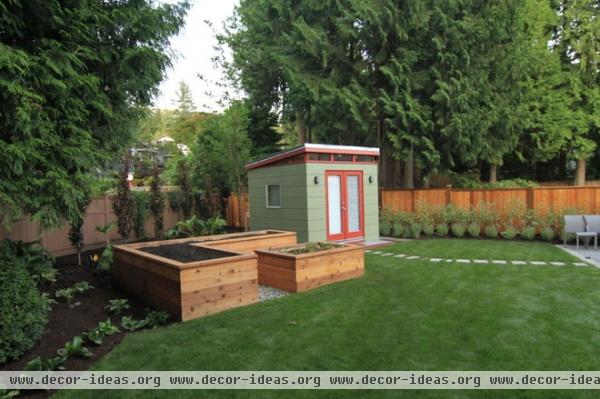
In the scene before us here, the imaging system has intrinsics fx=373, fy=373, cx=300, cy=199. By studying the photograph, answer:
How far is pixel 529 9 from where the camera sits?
15.1m

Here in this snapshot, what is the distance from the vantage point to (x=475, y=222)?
35.3ft

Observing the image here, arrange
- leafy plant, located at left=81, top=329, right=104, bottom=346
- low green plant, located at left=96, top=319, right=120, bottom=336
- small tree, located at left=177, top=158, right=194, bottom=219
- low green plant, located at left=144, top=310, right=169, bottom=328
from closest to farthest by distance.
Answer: leafy plant, located at left=81, top=329, right=104, bottom=346 < low green plant, located at left=96, top=319, right=120, bottom=336 < low green plant, located at left=144, top=310, right=169, bottom=328 < small tree, located at left=177, top=158, right=194, bottom=219

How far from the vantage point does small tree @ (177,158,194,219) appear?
12492 millimetres

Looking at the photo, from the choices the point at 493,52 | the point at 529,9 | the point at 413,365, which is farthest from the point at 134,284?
the point at 529,9

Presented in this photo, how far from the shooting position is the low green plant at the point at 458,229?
10767 millimetres

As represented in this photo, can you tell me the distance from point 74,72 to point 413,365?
173 inches

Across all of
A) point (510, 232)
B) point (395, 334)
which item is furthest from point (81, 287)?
point (510, 232)

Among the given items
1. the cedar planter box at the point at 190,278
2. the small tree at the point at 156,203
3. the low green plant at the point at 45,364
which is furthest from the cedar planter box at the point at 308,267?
the small tree at the point at 156,203

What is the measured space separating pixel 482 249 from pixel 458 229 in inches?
83.3

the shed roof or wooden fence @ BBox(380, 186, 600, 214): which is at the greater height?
the shed roof

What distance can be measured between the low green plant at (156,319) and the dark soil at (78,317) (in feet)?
0.87

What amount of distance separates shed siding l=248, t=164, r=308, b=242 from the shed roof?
193 millimetres

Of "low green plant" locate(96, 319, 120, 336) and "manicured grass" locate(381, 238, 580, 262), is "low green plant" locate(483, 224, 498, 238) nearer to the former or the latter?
"manicured grass" locate(381, 238, 580, 262)

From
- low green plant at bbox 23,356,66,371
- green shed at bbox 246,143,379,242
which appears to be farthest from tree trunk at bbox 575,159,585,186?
low green plant at bbox 23,356,66,371
